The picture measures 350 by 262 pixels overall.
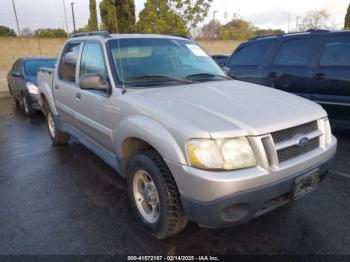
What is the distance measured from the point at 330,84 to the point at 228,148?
365cm

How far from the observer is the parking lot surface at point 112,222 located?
2596 mm

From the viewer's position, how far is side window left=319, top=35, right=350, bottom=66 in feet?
15.7

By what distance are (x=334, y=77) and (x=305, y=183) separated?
312 centimetres

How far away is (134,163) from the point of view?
9.05ft

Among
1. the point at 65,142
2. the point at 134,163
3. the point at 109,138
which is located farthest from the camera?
the point at 65,142

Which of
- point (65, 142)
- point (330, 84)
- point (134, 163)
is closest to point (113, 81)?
point (134, 163)

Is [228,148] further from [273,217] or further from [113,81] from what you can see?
[113,81]

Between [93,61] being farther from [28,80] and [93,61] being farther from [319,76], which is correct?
[28,80]

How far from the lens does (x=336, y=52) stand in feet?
16.1

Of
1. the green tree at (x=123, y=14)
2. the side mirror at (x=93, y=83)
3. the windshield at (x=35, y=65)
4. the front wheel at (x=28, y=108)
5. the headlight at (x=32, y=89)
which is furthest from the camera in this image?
the green tree at (x=123, y=14)

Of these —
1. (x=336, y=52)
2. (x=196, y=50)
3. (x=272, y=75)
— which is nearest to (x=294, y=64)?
(x=272, y=75)

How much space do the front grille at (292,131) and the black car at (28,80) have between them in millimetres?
7331

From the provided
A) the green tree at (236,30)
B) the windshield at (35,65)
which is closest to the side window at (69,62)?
the windshield at (35,65)

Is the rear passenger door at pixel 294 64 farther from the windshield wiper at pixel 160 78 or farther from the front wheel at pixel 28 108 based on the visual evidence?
the front wheel at pixel 28 108
